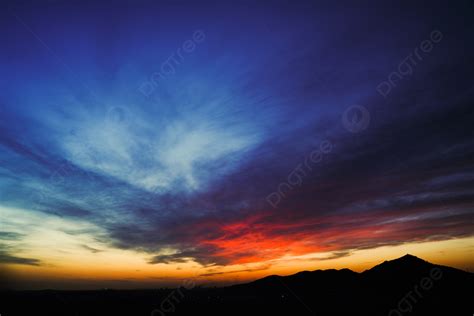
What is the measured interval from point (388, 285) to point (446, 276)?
25.8 metres

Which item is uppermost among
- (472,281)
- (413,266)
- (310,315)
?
(413,266)

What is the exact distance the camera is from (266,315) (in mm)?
92500

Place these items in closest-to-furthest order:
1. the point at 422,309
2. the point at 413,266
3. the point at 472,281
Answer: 1. the point at 422,309
2. the point at 472,281
3. the point at 413,266

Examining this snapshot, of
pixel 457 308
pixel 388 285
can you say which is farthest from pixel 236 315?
pixel 388 285

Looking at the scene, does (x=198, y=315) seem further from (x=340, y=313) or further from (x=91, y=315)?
(x=340, y=313)

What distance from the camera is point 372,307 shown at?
98.4m

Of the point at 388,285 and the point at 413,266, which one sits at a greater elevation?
the point at 413,266

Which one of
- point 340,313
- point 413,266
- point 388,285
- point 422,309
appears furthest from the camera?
point 413,266

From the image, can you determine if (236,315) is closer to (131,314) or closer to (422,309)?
(131,314)

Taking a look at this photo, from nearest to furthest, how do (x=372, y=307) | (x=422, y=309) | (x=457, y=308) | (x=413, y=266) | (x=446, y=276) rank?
(x=457, y=308), (x=422, y=309), (x=372, y=307), (x=446, y=276), (x=413, y=266)

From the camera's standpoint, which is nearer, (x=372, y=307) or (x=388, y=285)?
(x=372, y=307)

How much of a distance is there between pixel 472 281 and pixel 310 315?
72.3 m

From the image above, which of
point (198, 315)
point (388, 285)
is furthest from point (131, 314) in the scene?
point (388, 285)

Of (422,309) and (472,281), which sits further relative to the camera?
(472,281)
